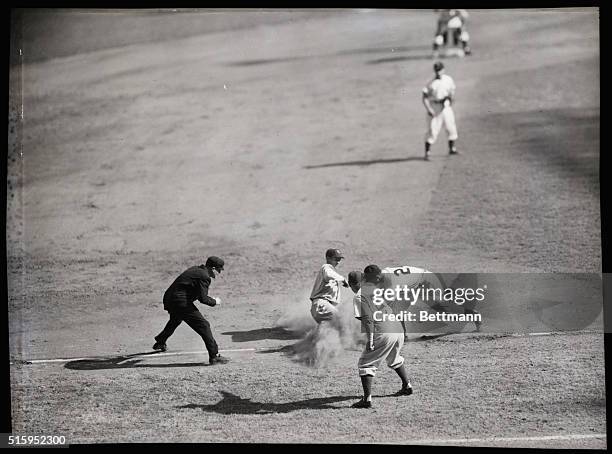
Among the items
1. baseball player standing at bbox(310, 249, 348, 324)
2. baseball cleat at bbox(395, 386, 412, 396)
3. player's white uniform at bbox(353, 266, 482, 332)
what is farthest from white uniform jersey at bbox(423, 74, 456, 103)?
baseball cleat at bbox(395, 386, 412, 396)

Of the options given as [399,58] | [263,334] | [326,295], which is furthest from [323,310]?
[399,58]

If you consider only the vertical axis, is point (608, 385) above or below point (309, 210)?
below

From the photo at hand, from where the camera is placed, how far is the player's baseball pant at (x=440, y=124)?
587 inches

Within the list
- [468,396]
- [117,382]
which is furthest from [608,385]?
[117,382]

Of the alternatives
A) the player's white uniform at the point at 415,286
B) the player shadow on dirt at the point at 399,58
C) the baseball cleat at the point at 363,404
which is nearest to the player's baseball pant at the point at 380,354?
the player's white uniform at the point at 415,286

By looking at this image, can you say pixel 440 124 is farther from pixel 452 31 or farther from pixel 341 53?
pixel 452 31

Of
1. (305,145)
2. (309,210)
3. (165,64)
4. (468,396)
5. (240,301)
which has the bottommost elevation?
(468,396)

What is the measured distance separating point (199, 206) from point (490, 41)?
28.3 feet

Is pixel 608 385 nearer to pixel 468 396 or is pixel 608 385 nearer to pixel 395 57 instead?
pixel 468 396

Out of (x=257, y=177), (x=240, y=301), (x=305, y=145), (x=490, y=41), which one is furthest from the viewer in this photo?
(x=490, y=41)

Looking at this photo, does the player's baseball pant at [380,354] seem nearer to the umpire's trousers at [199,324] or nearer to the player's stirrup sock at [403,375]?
the player's stirrup sock at [403,375]

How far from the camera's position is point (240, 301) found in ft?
38.0

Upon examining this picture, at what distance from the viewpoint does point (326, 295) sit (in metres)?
10.4

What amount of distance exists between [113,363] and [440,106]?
711 centimetres
